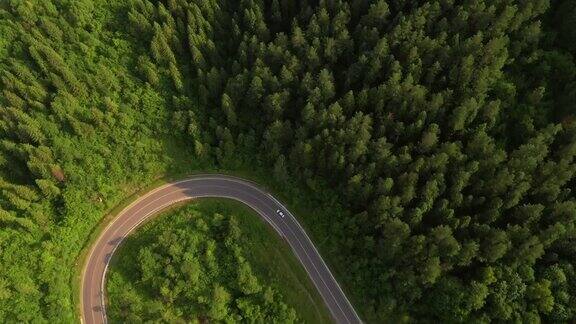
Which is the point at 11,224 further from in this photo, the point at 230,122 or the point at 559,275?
the point at 559,275

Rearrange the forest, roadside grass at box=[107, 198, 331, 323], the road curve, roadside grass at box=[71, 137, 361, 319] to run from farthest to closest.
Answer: roadside grass at box=[71, 137, 361, 319] < the road curve < roadside grass at box=[107, 198, 331, 323] < the forest

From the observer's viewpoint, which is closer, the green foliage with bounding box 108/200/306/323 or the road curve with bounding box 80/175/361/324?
the green foliage with bounding box 108/200/306/323

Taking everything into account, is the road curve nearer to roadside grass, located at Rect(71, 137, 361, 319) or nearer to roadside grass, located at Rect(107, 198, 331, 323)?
roadside grass, located at Rect(71, 137, 361, 319)

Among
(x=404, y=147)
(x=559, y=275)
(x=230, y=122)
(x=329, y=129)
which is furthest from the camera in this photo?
(x=230, y=122)

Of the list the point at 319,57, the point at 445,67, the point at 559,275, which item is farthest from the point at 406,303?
the point at 319,57

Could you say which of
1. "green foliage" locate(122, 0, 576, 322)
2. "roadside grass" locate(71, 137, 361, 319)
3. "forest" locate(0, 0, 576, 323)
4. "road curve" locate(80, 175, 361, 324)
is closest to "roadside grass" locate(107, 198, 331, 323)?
"roadside grass" locate(71, 137, 361, 319)

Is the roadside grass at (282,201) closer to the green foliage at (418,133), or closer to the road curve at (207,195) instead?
the road curve at (207,195)

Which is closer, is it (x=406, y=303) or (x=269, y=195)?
(x=406, y=303)
